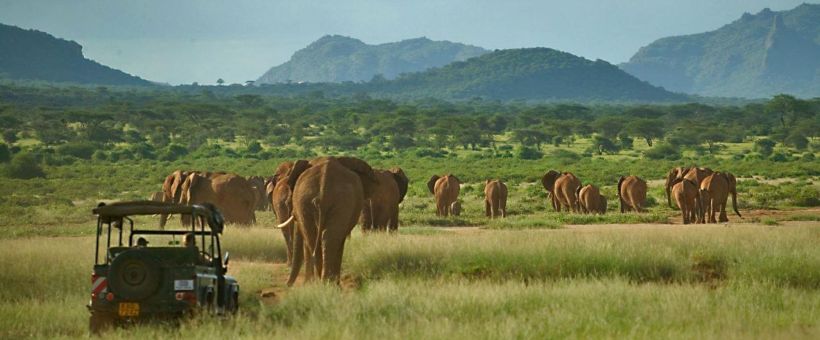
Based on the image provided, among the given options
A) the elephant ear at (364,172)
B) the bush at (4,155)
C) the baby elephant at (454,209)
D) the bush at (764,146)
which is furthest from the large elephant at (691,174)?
the bush at (764,146)

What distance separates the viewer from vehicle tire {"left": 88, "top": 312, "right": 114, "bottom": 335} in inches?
460

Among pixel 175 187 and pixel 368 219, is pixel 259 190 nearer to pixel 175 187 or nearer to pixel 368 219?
pixel 175 187

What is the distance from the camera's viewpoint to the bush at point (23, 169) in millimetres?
62281

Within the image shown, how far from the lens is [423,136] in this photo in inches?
4596

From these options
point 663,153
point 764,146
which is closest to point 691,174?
point 663,153

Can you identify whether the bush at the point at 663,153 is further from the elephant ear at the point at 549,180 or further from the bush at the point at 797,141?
the elephant ear at the point at 549,180

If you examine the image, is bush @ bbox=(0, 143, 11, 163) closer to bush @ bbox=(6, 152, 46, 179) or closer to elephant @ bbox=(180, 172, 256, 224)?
bush @ bbox=(6, 152, 46, 179)

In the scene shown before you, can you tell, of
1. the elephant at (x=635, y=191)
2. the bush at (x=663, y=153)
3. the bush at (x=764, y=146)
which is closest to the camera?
the elephant at (x=635, y=191)

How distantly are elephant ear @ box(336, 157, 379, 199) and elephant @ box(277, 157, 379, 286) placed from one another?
154 millimetres

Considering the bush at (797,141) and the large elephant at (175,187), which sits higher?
the bush at (797,141)

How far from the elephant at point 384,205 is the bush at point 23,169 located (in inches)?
1724

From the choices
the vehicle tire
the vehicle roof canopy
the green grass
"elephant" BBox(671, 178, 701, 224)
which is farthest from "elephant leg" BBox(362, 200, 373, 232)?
"elephant" BBox(671, 178, 701, 224)

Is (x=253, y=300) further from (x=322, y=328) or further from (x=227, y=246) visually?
(x=227, y=246)

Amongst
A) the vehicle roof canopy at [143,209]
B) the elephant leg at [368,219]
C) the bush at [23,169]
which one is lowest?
the bush at [23,169]
